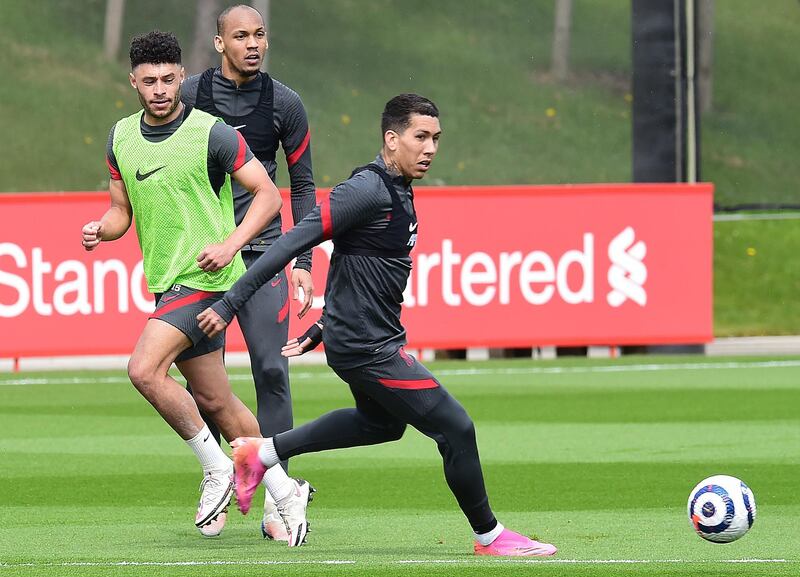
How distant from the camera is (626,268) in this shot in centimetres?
1689

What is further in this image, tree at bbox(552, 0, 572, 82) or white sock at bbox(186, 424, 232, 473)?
tree at bbox(552, 0, 572, 82)

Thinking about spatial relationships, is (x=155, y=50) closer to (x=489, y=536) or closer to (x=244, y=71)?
(x=244, y=71)

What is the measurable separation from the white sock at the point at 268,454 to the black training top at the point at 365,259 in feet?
1.72

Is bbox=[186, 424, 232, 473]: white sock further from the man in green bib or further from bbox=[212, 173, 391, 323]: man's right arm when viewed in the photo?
bbox=[212, 173, 391, 323]: man's right arm

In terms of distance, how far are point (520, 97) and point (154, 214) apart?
1422 centimetres

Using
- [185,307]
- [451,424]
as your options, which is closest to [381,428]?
[451,424]

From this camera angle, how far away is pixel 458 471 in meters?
7.08

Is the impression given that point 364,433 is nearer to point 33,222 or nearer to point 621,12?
point 33,222

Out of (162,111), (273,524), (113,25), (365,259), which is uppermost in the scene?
(113,25)

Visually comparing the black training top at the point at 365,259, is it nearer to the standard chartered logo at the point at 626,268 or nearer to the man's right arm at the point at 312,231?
the man's right arm at the point at 312,231

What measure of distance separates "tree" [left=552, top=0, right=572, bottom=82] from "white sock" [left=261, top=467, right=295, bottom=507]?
1422 centimetres

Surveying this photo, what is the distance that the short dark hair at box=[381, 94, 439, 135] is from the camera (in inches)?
276

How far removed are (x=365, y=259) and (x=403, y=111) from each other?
0.62 m

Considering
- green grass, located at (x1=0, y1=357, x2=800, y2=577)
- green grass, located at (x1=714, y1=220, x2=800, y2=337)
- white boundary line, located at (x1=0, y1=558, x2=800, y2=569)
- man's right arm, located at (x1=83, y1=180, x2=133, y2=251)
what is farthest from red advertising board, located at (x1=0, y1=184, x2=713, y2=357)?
white boundary line, located at (x1=0, y1=558, x2=800, y2=569)
